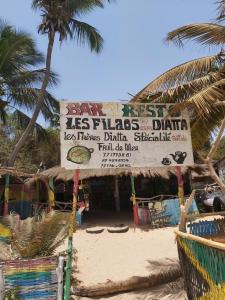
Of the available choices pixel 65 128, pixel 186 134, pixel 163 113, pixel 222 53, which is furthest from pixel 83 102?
pixel 222 53

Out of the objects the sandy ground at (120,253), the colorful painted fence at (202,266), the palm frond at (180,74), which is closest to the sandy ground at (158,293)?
the sandy ground at (120,253)

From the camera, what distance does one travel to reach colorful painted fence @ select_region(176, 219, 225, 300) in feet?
12.9

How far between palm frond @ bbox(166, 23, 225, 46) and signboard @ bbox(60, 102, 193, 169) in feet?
5.24

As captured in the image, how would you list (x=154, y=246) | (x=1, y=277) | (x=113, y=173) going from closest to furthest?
(x=1, y=277) → (x=154, y=246) → (x=113, y=173)

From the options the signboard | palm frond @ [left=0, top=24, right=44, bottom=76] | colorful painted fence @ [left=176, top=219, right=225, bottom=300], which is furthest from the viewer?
palm frond @ [left=0, top=24, right=44, bottom=76]

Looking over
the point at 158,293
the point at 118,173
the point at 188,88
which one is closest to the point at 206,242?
the point at 158,293

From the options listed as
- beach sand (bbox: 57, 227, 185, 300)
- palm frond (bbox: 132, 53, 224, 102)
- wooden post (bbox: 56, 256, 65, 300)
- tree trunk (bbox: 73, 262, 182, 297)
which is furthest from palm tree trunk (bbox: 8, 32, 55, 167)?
wooden post (bbox: 56, 256, 65, 300)

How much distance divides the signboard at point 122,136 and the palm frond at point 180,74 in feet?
2.15

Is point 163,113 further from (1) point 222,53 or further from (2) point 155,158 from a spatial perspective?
(1) point 222,53

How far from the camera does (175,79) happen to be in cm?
893

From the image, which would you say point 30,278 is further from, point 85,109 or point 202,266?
point 85,109

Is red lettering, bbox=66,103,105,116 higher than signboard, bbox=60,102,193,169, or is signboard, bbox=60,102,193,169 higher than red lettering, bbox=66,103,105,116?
red lettering, bbox=66,103,105,116

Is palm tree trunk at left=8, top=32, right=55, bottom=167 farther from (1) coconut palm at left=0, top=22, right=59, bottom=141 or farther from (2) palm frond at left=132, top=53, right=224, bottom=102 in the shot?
(2) palm frond at left=132, top=53, right=224, bottom=102

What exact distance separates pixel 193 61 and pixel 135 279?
496 cm
